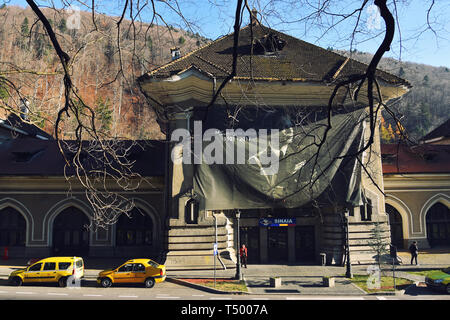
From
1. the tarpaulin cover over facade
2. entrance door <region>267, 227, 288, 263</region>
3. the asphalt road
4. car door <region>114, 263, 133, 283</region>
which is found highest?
the tarpaulin cover over facade

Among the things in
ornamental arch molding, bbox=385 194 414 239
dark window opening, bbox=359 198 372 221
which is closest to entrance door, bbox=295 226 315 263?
dark window opening, bbox=359 198 372 221

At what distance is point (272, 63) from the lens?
74.4ft

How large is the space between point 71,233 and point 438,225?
91.1ft

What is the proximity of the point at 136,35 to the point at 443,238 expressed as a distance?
29582 mm

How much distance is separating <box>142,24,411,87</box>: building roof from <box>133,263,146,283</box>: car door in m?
10.0

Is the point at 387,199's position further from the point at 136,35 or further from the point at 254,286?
the point at 136,35

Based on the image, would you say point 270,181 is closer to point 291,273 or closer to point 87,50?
point 291,273

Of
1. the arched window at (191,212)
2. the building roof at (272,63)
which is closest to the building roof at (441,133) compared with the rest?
the building roof at (272,63)

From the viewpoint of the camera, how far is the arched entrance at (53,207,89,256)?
2562cm

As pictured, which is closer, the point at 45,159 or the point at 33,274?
the point at 33,274

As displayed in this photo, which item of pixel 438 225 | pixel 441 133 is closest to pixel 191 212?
pixel 438 225

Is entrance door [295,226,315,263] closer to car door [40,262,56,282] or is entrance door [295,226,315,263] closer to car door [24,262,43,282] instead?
car door [40,262,56,282]

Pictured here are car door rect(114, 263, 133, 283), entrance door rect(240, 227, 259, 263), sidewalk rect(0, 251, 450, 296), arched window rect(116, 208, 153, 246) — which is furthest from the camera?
arched window rect(116, 208, 153, 246)

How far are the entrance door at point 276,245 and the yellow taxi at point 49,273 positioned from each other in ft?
38.7
